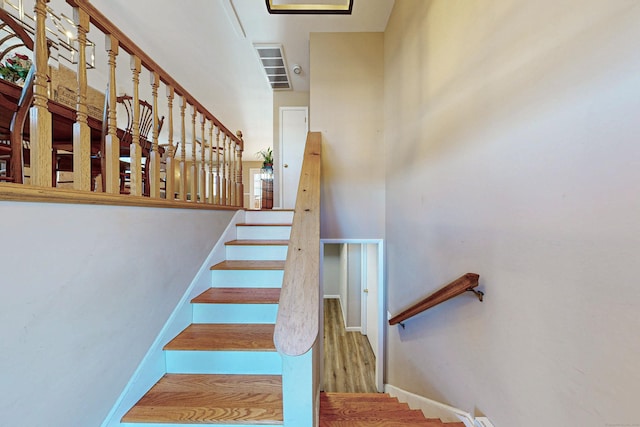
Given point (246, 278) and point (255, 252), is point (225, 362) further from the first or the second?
point (255, 252)

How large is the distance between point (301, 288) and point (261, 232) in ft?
6.06

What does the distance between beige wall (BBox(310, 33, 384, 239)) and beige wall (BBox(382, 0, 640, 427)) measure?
126 cm

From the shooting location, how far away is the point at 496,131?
99 cm

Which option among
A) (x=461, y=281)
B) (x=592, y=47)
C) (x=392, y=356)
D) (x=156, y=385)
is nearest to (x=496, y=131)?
(x=592, y=47)

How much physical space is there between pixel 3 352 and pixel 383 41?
11.6 ft

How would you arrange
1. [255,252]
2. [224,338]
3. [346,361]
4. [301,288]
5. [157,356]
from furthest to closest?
[346,361]
[255,252]
[224,338]
[157,356]
[301,288]

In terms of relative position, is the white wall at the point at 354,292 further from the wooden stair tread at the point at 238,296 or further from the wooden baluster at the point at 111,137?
the wooden baluster at the point at 111,137

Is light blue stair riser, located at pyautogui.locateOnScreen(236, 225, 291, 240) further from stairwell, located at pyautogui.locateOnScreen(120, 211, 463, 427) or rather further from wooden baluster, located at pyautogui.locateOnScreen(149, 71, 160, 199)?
wooden baluster, located at pyautogui.locateOnScreen(149, 71, 160, 199)

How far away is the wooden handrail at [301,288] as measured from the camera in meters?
0.68

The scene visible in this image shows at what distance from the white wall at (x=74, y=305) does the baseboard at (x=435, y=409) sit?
1594mm

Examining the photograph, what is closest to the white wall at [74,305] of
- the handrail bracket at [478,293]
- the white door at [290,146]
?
the handrail bracket at [478,293]

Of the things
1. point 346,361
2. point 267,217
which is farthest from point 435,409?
point 346,361

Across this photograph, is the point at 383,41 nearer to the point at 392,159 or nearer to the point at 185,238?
the point at 392,159

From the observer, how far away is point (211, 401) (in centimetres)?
122
